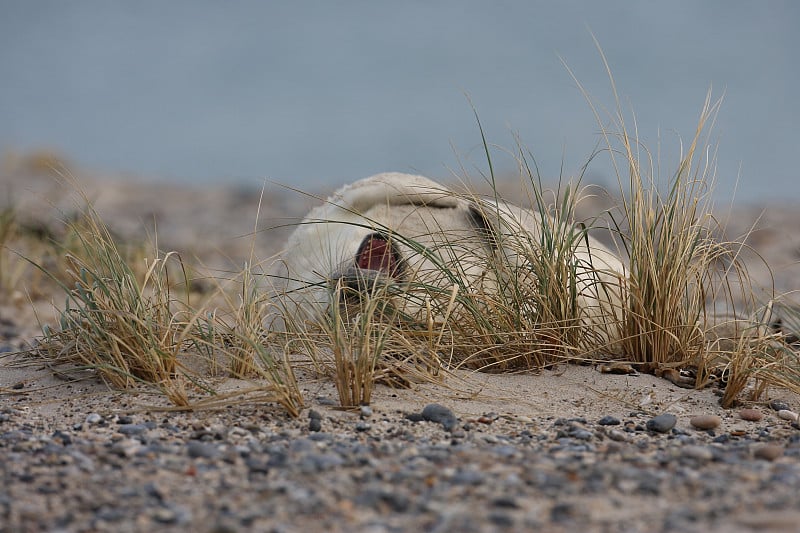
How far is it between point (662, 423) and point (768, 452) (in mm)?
383

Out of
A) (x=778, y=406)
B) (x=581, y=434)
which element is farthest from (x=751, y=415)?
(x=581, y=434)

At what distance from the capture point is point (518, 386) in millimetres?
2836

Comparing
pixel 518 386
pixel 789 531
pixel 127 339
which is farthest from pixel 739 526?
pixel 127 339

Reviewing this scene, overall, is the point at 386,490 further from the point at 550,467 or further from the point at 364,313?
the point at 364,313

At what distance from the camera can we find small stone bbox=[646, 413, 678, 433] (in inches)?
A: 97.2

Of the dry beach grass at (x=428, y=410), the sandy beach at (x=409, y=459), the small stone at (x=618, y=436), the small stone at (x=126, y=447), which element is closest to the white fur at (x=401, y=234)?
the dry beach grass at (x=428, y=410)

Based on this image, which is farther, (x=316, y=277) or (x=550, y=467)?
(x=316, y=277)

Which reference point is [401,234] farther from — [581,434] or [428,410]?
[581,434]

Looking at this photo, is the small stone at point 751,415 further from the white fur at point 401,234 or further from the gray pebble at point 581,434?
the white fur at point 401,234

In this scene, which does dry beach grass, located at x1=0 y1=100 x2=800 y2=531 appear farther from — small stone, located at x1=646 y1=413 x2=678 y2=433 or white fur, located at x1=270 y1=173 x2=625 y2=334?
white fur, located at x1=270 y1=173 x2=625 y2=334

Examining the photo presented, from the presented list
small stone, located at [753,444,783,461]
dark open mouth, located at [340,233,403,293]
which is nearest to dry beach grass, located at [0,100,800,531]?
small stone, located at [753,444,783,461]

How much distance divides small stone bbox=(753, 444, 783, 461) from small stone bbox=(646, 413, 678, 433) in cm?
31

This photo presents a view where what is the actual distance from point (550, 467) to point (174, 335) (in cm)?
147

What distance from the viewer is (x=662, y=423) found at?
248 cm
